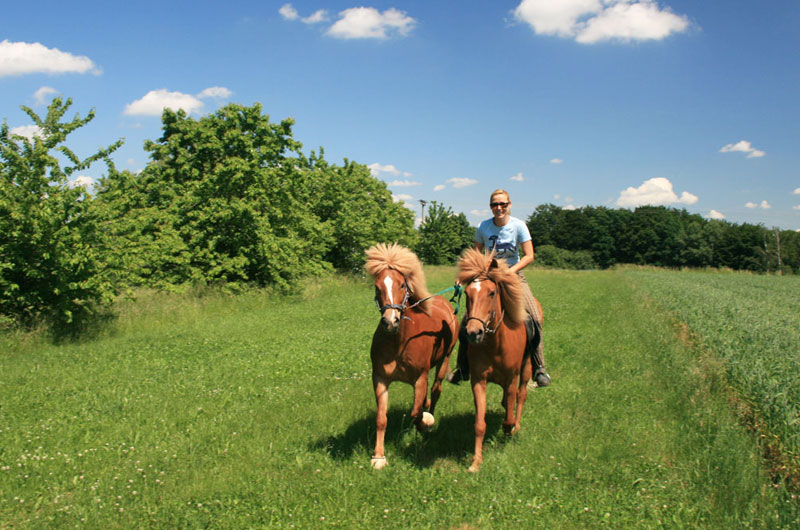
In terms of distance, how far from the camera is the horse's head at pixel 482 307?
15.7 feet

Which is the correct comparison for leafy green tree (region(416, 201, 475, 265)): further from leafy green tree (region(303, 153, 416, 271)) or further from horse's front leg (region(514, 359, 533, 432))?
horse's front leg (region(514, 359, 533, 432))

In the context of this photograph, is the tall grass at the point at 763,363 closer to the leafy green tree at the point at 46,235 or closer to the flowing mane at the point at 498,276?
the flowing mane at the point at 498,276

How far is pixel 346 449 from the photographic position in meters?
5.91

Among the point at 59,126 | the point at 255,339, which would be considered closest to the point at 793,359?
the point at 255,339

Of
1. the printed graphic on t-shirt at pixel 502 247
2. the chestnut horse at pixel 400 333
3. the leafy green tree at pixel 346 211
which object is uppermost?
the leafy green tree at pixel 346 211

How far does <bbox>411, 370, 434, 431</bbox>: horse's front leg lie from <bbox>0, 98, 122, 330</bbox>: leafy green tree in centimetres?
984

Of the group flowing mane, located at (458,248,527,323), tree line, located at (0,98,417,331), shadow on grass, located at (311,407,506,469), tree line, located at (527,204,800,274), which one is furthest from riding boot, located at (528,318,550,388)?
tree line, located at (527,204,800,274)

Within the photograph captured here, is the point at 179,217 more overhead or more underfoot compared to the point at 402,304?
more overhead

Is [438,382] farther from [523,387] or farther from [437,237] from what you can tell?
[437,237]

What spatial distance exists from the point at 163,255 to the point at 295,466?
48.2 feet

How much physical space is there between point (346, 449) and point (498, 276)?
2769 millimetres

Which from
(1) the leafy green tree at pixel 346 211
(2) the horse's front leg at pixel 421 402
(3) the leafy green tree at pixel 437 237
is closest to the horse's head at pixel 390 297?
(2) the horse's front leg at pixel 421 402

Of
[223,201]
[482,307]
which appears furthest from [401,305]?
[223,201]

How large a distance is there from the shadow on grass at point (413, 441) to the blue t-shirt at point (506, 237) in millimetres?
2327
